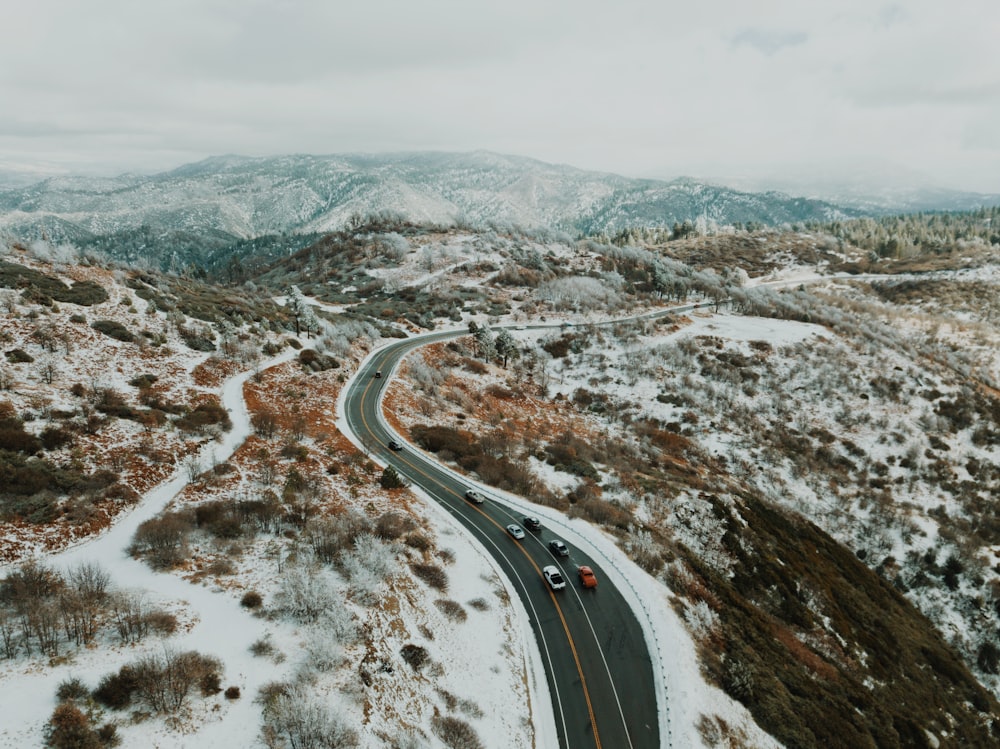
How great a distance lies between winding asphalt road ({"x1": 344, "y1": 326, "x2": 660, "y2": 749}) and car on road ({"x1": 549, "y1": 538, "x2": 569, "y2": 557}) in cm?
36

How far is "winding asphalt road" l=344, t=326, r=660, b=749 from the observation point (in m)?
20.1

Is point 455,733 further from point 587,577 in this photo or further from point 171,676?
point 587,577

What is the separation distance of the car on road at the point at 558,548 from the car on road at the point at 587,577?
184 cm

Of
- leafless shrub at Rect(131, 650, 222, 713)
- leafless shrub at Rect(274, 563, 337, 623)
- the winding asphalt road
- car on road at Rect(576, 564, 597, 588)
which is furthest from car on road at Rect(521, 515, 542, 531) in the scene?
leafless shrub at Rect(131, 650, 222, 713)

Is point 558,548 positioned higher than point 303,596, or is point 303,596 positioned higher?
point 303,596

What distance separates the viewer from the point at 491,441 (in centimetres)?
4669

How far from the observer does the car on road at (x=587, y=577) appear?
27359 millimetres

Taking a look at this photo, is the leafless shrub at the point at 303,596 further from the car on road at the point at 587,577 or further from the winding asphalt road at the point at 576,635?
the car on road at the point at 587,577

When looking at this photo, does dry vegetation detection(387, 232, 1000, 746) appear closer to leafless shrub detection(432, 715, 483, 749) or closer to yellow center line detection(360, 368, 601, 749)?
yellow center line detection(360, 368, 601, 749)

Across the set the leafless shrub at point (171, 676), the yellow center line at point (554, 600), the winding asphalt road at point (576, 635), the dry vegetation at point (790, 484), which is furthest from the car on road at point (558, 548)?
the leafless shrub at point (171, 676)

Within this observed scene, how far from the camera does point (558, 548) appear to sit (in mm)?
30250

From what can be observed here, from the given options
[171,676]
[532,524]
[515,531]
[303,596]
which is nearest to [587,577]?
[515,531]

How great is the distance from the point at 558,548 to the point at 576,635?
21.0 feet

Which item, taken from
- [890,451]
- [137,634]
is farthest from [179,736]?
[890,451]
